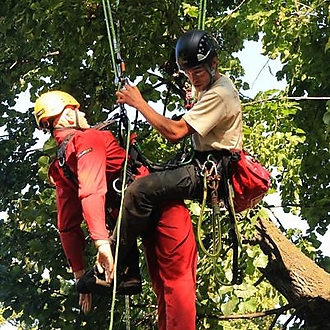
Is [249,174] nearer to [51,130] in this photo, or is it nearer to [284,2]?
[51,130]

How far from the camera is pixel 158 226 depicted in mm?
3096

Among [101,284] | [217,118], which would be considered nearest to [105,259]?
[101,284]

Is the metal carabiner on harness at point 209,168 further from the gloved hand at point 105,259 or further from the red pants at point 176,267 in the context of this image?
the gloved hand at point 105,259

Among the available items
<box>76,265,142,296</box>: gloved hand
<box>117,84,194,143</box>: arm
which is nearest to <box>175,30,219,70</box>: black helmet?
<box>117,84,194,143</box>: arm

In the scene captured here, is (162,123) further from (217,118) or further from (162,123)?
(217,118)

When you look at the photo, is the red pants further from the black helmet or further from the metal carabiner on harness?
the black helmet

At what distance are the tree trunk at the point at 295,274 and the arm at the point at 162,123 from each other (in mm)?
2354

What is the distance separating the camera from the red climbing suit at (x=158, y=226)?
291cm

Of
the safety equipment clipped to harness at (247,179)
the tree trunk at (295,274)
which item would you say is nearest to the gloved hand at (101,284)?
the safety equipment clipped to harness at (247,179)

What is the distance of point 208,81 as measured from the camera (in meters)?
3.09

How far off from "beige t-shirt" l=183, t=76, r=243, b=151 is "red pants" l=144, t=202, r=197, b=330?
0.27 metres

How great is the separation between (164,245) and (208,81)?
2.10 ft

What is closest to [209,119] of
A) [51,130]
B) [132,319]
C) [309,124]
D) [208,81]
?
[208,81]

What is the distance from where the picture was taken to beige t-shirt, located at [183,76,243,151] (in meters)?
2.97
